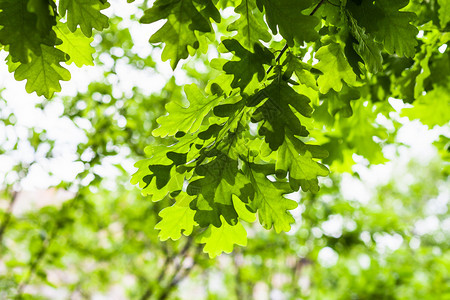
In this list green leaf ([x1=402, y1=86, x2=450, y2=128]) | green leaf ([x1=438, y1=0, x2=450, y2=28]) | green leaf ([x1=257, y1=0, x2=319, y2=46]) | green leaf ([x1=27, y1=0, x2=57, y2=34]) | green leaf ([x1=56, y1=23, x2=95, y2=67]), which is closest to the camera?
green leaf ([x1=27, y1=0, x2=57, y2=34])

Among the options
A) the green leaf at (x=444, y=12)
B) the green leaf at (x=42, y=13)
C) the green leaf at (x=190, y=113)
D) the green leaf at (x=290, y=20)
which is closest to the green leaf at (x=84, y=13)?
the green leaf at (x=42, y=13)

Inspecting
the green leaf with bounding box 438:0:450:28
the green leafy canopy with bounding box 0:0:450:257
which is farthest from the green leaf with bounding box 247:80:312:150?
the green leaf with bounding box 438:0:450:28

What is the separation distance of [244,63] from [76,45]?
1.86ft

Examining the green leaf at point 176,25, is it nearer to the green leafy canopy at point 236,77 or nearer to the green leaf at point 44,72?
the green leafy canopy at point 236,77

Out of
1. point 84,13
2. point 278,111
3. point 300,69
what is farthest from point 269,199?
point 84,13

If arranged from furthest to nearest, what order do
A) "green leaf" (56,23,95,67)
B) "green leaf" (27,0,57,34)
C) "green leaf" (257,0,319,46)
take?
"green leaf" (56,23,95,67)
"green leaf" (257,0,319,46)
"green leaf" (27,0,57,34)

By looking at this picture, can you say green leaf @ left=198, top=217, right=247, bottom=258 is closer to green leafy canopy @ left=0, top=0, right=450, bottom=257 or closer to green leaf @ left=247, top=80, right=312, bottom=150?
green leafy canopy @ left=0, top=0, right=450, bottom=257

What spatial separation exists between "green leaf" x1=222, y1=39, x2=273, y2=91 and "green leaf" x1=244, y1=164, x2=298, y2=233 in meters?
0.26

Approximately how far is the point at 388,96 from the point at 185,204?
4.45 feet

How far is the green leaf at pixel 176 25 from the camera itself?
96cm

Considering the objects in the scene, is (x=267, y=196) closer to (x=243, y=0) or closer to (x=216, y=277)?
(x=243, y=0)

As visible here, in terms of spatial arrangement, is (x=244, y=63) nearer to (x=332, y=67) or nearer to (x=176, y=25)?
(x=176, y=25)

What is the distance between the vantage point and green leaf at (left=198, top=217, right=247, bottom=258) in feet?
4.31

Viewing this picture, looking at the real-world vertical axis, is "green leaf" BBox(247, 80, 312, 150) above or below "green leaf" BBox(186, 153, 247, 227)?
above
